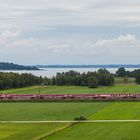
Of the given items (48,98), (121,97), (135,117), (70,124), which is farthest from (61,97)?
(70,124)

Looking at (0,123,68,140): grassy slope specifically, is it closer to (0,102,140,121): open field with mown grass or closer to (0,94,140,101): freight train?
(0,102,140,121): open field with mown grass

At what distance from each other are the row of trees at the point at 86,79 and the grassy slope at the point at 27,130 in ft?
291

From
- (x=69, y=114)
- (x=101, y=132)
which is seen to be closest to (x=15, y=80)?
(x=69, y=114)

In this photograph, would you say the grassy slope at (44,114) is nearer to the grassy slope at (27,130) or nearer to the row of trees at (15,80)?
the grassy slope at (27,130)

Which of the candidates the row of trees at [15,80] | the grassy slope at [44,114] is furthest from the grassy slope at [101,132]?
the row of trees at [15,80]

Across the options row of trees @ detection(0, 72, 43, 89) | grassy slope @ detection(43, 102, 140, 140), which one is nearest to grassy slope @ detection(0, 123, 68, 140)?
grassy slope @ detection(43, 102, 140, 140)

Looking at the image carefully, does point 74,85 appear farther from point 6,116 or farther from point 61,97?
point 6,116

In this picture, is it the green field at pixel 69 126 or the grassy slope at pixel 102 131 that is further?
the green field at pixel 69 126

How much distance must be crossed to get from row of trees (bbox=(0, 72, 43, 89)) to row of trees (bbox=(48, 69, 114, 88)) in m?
7.47

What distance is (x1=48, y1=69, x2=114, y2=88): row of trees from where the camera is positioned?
146750 mm

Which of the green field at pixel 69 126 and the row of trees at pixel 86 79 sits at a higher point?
the row of trees at pixel 86 79

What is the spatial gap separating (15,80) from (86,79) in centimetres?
2119

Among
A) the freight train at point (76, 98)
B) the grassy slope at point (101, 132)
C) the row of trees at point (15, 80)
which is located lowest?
the grassy slope at point (101, 132)

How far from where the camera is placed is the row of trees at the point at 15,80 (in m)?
137
